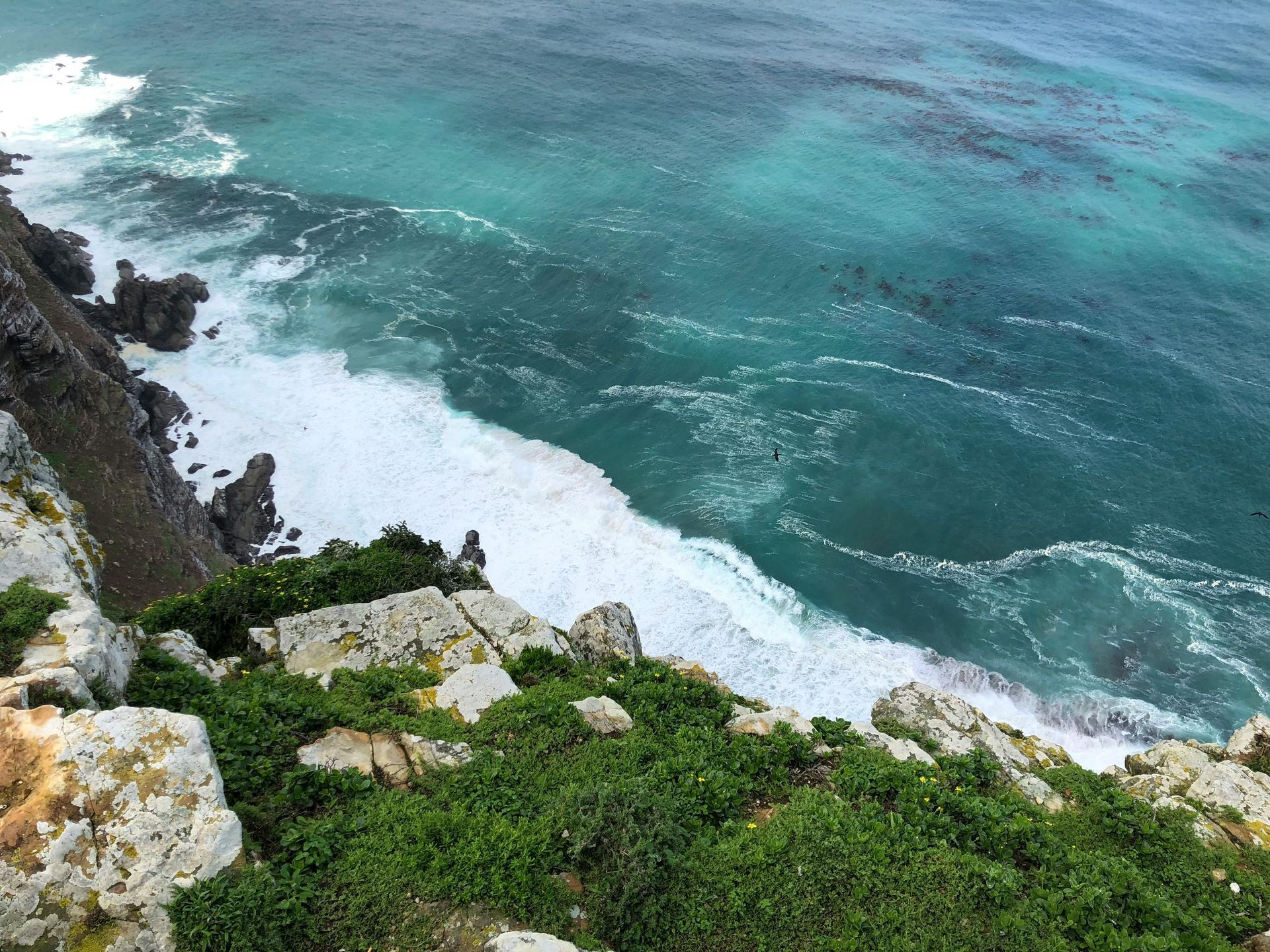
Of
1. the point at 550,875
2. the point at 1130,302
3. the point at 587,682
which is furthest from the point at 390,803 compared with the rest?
the point at 1130,302

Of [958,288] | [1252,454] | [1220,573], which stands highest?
[958,288]

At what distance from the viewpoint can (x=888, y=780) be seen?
14727 millimetres

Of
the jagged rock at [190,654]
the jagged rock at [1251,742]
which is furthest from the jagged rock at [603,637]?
Result: the jagged rock at [1251,742]

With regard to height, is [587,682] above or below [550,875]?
below

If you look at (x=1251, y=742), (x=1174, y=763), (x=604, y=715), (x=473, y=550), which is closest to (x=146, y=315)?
(x=473, y=550)

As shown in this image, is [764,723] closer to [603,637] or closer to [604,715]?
[604,715]

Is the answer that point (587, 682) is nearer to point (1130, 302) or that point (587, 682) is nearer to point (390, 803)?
point (390, 803)

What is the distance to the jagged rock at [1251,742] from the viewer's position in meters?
19.6

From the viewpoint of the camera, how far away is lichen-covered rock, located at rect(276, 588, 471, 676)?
17453 mm

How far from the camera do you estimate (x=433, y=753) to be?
13.6 meters

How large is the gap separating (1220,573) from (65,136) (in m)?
100.0

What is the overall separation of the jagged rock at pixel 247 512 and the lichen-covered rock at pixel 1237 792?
38.0 metres

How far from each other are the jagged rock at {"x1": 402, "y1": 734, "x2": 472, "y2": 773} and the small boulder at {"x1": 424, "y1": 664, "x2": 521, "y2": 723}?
3.97ft

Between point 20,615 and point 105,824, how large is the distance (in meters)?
4.97
